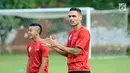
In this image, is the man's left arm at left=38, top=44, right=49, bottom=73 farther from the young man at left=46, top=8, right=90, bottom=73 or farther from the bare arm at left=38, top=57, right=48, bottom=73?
the young man at left=46, top=8, right=90, bottom=73

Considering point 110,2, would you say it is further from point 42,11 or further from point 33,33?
point 33,33

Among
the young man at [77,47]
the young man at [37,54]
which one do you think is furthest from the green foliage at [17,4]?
the young man at [77,47]

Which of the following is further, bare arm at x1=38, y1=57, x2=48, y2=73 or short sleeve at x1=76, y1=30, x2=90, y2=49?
bare arm at x1=38, y1=57, x2=48, y2=73

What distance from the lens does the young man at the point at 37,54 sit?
7.61 m

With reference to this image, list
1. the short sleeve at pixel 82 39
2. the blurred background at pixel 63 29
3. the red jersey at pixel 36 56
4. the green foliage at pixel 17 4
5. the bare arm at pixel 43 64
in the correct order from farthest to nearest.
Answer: the green foliage at pixel 17 4
the blurred background at pixel 63 29
the red jersey at pixel 36 56
the bare arm at pixel 43 64
the short sleeve at pixel 82 39

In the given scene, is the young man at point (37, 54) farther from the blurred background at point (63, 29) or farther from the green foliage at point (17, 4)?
the green foliage at point (17, 4)

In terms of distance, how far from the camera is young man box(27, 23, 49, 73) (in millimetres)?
7609

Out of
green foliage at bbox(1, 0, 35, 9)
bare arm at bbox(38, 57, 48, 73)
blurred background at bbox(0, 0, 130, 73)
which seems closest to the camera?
bare arm at bbox(38, 57, 48, 73)

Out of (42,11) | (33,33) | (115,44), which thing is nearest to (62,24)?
(42,11)

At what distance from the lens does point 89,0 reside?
104 feet

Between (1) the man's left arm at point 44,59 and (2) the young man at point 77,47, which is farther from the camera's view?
(1) the man's left arm at point 44,59

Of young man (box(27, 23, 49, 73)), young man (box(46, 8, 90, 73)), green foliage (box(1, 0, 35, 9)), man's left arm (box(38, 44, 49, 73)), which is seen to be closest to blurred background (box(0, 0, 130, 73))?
green foliage (box(1, 0, 35, 9))

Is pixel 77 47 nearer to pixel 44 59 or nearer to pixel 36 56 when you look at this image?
pixel 44 59

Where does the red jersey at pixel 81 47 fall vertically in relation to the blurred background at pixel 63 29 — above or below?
above
